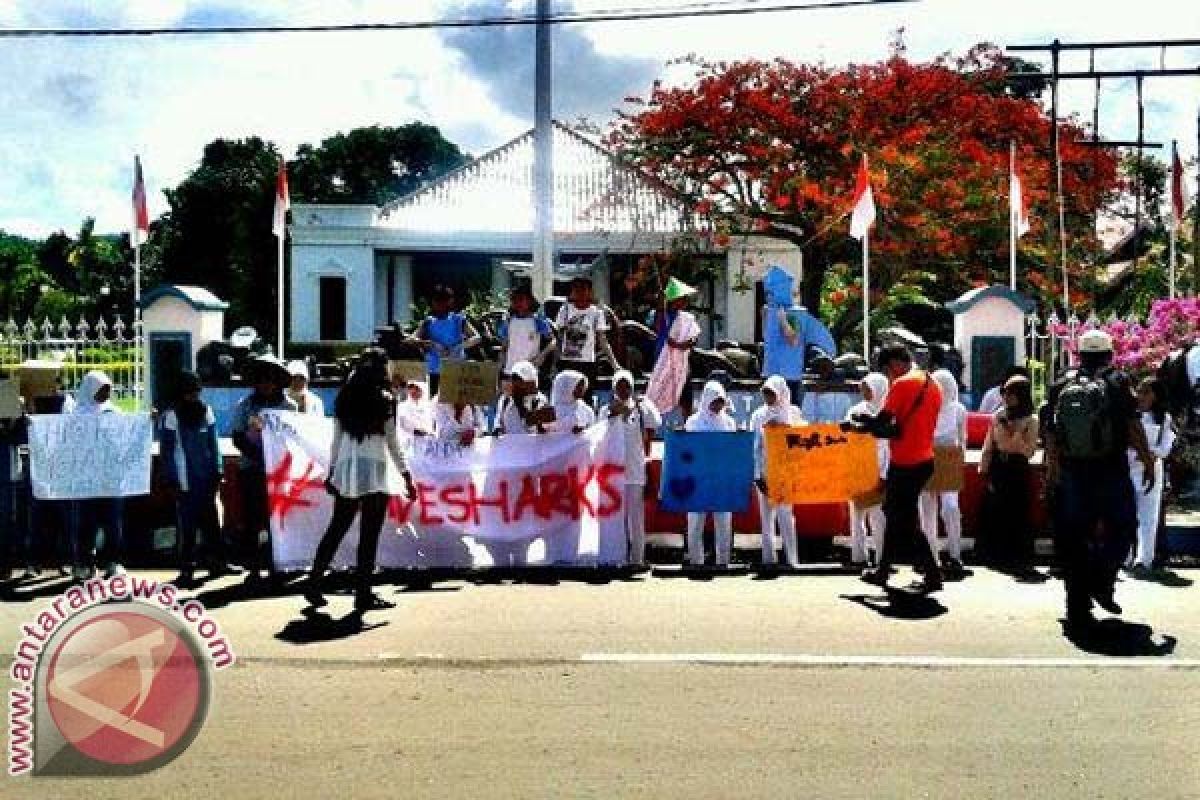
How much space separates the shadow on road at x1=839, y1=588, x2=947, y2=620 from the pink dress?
15.9ft

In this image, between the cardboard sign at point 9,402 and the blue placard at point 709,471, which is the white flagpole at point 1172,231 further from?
the cardboard sign at point 9,402

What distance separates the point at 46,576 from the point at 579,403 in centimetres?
445

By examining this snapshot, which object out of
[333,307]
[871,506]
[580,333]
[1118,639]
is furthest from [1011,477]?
[333,307]

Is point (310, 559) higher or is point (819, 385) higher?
Result: point (819, 385)

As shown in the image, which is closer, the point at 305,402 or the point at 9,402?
the point at 9,402

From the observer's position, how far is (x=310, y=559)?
40.2 ft

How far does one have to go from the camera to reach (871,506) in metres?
12.5

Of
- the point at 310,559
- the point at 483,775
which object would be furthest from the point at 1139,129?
the point at 483,775

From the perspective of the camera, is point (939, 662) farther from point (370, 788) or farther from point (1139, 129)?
point (1139, 129)

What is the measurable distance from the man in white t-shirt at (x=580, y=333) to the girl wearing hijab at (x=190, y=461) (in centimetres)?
415

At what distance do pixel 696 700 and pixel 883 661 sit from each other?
148 cm

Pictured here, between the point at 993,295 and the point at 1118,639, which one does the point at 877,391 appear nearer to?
the point at 1118,639

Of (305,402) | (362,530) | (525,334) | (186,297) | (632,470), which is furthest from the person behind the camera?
(186,297)

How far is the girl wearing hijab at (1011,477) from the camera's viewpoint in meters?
12.7
